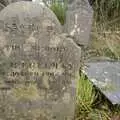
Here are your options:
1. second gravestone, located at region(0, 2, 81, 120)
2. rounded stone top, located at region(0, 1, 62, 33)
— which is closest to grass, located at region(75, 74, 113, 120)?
second gravestone, located at region(0, 2, 81, 120)

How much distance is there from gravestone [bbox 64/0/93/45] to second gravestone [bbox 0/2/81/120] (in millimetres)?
2262

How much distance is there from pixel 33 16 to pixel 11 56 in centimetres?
45

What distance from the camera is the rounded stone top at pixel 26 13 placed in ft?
12.2

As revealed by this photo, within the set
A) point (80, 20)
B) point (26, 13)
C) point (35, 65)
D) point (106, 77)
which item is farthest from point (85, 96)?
point (80, 20)

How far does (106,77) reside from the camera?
203 inches

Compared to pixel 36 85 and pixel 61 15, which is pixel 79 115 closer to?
pixel 36 85

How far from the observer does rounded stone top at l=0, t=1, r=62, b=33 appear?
12.2 ft

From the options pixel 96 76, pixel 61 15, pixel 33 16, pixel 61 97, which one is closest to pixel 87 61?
pixel 96 76

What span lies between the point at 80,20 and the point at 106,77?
1.40 metres

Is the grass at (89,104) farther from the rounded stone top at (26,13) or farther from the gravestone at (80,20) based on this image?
the gravestone at (80,20)

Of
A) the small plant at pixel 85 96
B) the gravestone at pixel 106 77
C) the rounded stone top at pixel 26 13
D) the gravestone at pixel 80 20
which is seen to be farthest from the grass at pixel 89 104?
the gravestone at pixel 80 20

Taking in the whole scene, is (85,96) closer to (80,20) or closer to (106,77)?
(106,77)

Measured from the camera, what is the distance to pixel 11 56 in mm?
3854

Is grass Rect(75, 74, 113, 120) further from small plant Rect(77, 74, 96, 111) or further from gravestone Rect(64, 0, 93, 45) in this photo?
gravestone Rect(64, 0, 93, 45)
